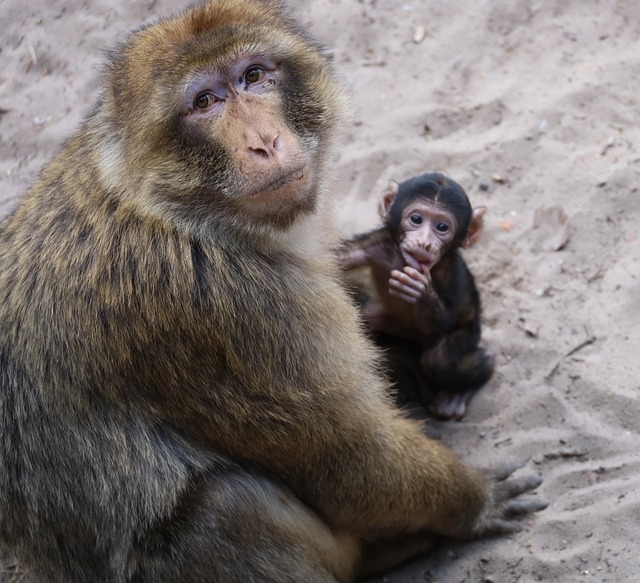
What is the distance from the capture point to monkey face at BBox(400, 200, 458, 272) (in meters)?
4.66

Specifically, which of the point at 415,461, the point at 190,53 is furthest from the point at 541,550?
the point at 190,53

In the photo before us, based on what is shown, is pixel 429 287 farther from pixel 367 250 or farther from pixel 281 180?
pixel 281 180

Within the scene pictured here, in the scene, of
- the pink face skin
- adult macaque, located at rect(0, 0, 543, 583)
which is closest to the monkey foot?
the pink face skin

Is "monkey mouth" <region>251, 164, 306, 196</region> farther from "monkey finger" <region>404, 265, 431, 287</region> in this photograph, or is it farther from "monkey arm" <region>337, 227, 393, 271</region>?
"monkey arm" <region>337, 227, 393, 271</region>

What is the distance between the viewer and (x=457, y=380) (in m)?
4.95

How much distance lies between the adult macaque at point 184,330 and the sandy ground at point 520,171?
1.16 metres

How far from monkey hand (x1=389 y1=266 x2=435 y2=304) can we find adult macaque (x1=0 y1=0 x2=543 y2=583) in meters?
0.86

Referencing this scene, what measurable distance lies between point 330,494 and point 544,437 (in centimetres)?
153

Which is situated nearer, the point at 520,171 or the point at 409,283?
the point at 409,283

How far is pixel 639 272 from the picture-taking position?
17.3 ft

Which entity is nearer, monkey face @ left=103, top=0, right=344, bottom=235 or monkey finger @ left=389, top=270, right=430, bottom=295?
monkey face @ left=103, top=0, right=344, bottom=235

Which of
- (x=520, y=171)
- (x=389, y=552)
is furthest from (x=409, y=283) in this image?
(x=520, y=171)

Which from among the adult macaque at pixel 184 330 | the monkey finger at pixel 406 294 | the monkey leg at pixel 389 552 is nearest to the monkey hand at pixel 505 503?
the monkey leg at pixel 389 552

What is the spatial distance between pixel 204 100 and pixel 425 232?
1689mm
